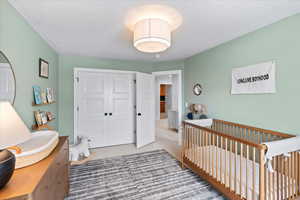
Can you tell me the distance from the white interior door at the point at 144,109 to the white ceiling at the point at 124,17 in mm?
1194

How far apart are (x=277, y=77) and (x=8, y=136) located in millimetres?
2808

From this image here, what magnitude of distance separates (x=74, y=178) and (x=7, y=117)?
1667 millimetres

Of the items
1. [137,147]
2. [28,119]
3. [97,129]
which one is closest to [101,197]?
[28,119]

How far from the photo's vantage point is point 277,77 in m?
1.72

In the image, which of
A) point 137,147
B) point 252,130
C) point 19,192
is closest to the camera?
point 19,192

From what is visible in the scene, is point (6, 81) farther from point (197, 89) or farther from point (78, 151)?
point (197, 89)

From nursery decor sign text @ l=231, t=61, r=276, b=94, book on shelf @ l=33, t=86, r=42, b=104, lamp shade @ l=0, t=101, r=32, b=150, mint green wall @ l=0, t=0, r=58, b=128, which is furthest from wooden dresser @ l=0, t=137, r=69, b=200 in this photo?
nursery decor sign text @ l=231, t=61, r=276, b=94

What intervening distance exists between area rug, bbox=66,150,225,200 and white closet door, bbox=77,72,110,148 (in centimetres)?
89

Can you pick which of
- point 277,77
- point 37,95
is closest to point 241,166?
point 277,77

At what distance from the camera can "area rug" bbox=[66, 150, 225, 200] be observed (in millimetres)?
1667

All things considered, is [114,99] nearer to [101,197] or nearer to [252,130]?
[101,197]

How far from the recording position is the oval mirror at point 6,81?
120 cm

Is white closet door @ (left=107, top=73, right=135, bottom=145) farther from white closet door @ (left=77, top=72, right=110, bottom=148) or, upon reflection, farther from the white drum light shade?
the white drum light shade

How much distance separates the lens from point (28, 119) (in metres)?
1.69
